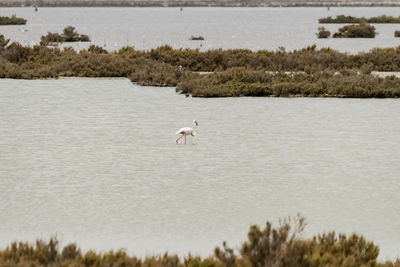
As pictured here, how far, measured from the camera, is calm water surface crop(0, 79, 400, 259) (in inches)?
462

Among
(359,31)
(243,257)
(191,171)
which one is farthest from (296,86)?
(359,31)

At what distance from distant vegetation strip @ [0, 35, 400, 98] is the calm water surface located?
2519 mm

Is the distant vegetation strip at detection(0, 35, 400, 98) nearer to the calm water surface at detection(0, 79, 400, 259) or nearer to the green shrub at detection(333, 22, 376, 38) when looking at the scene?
the calm water surface at detection(0, 79, 400, 259)

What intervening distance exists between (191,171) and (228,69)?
18.8 m

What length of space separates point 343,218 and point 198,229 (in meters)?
2.30

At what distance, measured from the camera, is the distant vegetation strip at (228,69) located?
3086 centimetres

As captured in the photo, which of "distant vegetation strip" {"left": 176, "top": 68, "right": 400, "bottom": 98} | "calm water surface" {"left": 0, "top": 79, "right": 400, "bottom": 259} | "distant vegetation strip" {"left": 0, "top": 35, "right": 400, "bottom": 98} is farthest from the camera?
"distant vegetation strip" {"left": 0, "top": 35, "right": 400, "bottom": 98}

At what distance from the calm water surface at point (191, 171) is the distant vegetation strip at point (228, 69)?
2.52 meters

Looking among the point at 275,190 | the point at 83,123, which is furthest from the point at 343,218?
the point at 83,123

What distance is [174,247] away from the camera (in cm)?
1062

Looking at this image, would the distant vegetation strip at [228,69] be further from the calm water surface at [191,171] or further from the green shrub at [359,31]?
the green shrub at [359,31]

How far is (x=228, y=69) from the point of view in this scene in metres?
34.6

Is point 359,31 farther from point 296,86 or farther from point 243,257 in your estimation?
point 243,257

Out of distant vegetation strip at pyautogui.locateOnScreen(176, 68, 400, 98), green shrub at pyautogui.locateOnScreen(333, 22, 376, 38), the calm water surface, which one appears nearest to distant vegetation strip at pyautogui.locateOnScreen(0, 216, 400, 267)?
the calm water surface
